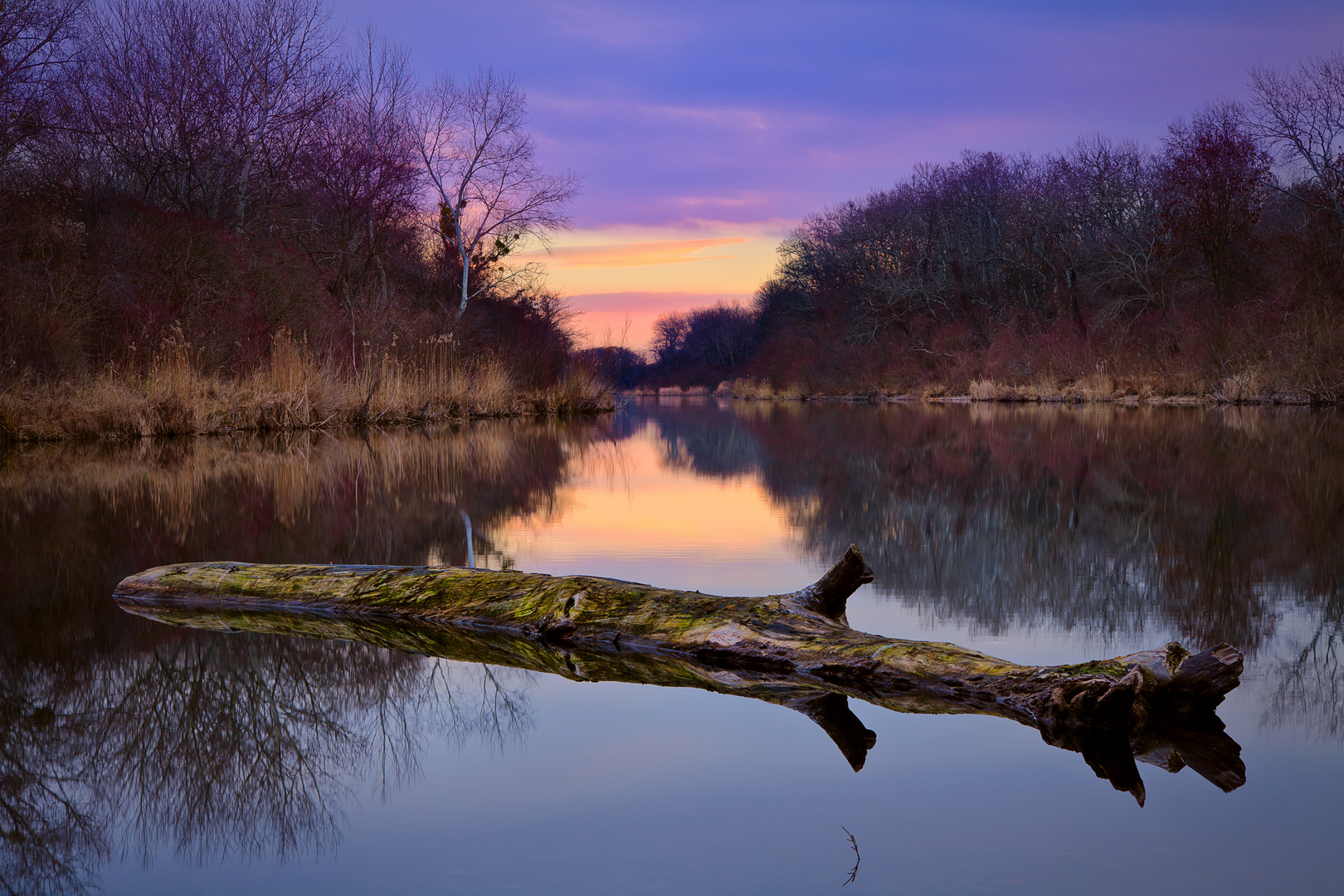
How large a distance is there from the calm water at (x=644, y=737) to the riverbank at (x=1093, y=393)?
1773cm

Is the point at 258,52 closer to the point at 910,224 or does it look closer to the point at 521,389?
the point at 521,389

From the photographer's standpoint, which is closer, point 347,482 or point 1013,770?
point 1013,770

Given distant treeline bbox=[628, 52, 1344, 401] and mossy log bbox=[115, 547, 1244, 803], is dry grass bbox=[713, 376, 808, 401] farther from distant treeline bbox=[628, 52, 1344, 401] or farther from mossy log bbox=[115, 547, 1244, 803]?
mossy log bbox=[115, 547, 1244, 803]

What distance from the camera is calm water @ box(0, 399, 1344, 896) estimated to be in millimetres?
2201

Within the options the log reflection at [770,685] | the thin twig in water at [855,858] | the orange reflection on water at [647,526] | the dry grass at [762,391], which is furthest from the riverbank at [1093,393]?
the thin twig in water at [855,858]

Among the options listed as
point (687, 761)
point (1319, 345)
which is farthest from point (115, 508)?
point (1319, 345)

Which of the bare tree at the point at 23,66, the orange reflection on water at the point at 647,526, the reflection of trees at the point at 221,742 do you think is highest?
the bare tree at the point at 23,66

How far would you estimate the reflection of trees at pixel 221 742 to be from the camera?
7.95 ft

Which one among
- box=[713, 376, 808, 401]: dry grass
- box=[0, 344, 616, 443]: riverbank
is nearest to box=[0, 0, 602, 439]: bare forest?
box=[0, 344, 616, 443]: riverbank

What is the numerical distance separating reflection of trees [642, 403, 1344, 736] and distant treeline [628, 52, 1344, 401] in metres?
8.97

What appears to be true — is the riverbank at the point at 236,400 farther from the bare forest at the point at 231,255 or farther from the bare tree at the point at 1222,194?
the bare tree at the point at 1222,194

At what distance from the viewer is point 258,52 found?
74.4 ft

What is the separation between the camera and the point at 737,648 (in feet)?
11.9

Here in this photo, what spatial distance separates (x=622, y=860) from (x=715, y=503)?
6.74m
